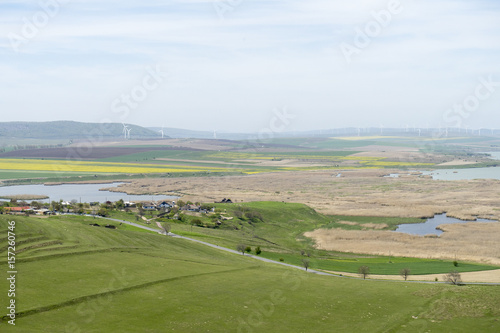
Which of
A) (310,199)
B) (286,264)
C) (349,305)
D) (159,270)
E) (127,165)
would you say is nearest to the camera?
(349,305)

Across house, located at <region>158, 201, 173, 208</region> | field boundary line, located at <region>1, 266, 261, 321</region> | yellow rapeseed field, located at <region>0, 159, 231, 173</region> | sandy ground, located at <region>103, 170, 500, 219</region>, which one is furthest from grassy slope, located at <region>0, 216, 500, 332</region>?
yellow rapeseed field, located at <region>0, 159, 231, 173</region>

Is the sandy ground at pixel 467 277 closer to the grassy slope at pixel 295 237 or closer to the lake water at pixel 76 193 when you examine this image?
the grassy slope at pixel 295 237

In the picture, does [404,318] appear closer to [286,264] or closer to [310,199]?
[286,264]

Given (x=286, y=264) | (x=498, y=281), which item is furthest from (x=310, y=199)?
(x=498, y=281)

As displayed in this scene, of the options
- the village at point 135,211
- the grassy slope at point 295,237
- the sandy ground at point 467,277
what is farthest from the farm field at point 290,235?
the sandy ground at point 467,277

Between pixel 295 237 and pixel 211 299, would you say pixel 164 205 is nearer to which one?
pixel 295 237

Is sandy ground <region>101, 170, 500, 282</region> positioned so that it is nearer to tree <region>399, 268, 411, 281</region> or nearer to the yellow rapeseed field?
tree <region>399, 268, 411, 281</region>

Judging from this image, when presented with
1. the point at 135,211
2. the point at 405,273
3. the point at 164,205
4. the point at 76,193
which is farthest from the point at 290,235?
the point at 76,193
